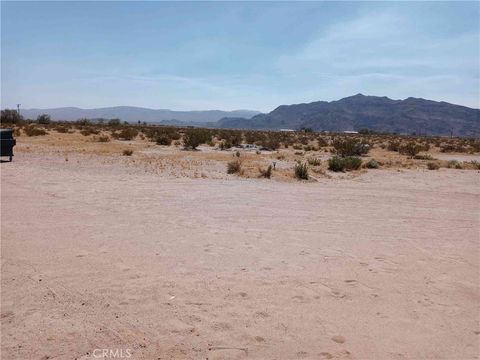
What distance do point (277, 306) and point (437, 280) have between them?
8.37ft

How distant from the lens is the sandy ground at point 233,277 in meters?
4.59

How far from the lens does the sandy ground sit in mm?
4586

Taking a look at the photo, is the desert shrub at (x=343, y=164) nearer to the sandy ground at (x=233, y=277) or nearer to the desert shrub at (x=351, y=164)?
the desert shrub at (x=351, y=164)

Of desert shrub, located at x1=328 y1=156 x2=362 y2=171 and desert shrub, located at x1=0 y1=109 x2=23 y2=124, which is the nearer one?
desert shrub, located at x1=328 y1=156 x2=362 y2=171

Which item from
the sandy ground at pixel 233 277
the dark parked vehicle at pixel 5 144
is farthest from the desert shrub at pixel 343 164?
the dark parked vehicle at pixel 5 144

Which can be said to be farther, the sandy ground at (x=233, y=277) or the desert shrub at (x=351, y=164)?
the desert shrub at (x=351, y=164)

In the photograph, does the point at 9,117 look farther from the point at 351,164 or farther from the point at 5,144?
the point at 351,164

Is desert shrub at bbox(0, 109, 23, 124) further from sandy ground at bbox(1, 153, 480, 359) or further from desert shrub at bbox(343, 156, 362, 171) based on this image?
sandy ground at bbox(1, 153, 480, 359)

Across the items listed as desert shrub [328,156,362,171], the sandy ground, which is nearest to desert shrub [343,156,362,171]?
desert shrub [328,156,362,171]

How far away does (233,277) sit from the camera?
627cm

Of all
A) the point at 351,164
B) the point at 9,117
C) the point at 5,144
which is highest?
the point at 9,117

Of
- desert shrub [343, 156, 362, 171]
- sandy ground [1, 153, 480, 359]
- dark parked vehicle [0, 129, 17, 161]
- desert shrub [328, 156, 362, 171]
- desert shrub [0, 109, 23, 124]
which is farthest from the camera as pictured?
desert shrub [0, 109, 23, 124]

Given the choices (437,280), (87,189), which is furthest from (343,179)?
(437,280)

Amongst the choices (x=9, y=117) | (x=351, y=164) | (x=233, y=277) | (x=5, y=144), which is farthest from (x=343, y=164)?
(x=9, y=117)
